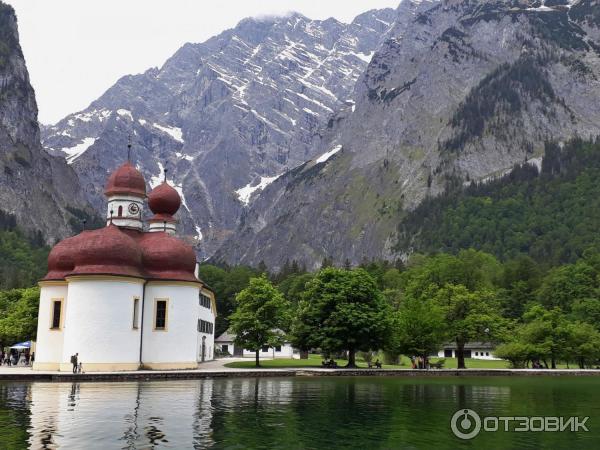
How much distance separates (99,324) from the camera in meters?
61.8

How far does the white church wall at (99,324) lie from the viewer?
201 feet

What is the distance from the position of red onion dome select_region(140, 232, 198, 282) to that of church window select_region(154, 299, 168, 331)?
7.91ft

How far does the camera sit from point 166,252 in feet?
223

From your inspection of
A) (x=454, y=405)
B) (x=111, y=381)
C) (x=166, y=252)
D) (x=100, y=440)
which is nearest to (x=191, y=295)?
(x=166, y=252)

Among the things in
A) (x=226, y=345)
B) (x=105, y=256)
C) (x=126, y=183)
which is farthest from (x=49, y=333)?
(x=226, y=345)

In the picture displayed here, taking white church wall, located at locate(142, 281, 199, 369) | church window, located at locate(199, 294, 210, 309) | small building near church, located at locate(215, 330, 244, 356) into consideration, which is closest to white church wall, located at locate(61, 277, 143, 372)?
white church wall, located at locate(142, 281, 199, 369)

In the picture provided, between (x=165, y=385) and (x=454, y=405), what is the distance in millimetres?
21763

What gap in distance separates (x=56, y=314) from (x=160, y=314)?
9791 mm

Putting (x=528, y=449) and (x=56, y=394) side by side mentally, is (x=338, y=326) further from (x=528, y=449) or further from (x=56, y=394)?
(x=528, y=449)

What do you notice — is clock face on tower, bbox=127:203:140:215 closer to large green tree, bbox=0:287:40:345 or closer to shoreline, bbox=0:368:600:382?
large green tree, bbox=0:287:40:345

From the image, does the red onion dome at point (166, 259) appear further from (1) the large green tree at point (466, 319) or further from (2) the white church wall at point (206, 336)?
(1) the large green tree at point (466, 319)

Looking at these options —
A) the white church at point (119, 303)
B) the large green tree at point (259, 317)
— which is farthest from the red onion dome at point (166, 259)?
the large green tree at point (259, 317)

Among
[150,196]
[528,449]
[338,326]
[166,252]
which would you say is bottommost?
[528,449]

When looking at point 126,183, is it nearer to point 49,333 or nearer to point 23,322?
point 49,333
